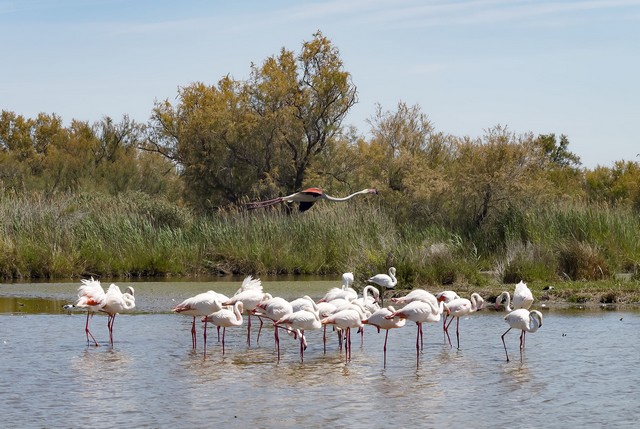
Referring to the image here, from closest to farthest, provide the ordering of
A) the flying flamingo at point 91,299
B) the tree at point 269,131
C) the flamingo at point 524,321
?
the flamingo at point 524,321 < the flying flamingo at point 91,299 < the tree at point 269,131

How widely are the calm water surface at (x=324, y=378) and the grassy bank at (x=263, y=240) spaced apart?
6026mm

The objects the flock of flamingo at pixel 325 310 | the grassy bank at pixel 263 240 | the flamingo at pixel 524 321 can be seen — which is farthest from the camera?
the grassy bank at pixel 263 240

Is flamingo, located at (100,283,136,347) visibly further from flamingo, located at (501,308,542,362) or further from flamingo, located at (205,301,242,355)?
flamingo, located at (501,308,542,362)

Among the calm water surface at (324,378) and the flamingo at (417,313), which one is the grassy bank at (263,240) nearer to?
the calm water surface at (324,378)

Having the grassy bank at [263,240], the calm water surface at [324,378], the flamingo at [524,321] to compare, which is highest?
the grassy bank at [263,240]

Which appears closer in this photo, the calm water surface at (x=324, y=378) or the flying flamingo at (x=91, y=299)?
the calm water surface at (x=324, y=378)

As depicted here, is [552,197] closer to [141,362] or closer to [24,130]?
[141,362]

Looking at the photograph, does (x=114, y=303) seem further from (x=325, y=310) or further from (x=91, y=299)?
(x=325, y=310)

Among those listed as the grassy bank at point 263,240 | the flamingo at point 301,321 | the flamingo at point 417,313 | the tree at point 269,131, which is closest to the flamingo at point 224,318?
the flamingo at point 301,321

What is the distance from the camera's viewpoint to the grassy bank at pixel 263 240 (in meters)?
→ 22.2

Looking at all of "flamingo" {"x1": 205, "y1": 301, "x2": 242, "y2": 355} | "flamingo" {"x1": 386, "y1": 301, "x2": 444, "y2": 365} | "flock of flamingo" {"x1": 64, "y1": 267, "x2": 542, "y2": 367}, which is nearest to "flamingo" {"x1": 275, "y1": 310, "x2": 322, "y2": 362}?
"flock of flamingo" {"x1": 64, "y1": 267, "x2": 542, "y2": 367}

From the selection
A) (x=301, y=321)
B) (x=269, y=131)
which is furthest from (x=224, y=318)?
(x=269, y=131)

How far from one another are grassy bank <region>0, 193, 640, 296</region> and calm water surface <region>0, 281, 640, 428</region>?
6.03m

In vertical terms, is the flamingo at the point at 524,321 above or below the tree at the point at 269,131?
below
